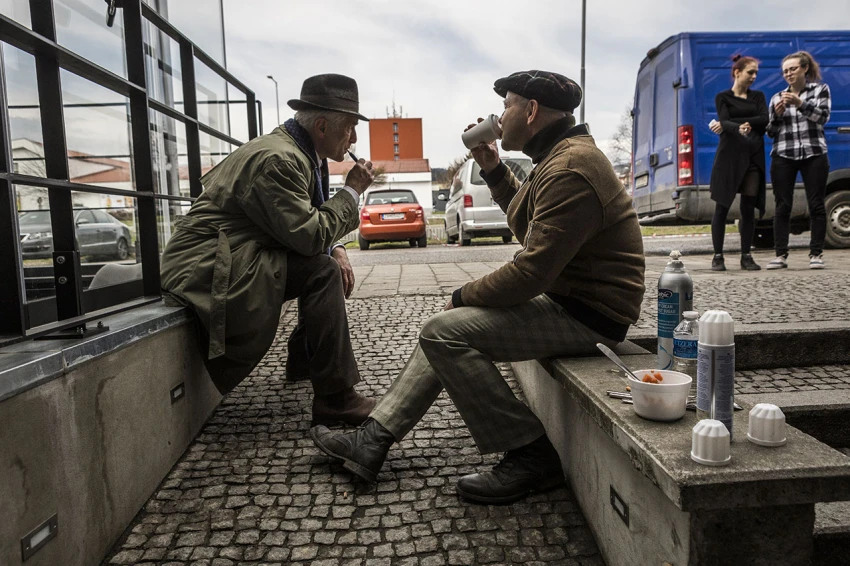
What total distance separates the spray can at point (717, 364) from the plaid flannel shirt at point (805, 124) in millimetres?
5244

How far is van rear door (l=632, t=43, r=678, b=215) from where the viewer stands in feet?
28.2

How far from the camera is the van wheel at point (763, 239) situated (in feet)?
30.7

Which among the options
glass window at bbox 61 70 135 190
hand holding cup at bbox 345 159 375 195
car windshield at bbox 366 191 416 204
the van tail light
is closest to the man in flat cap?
hand holding cup at bbox 345 159 375 195

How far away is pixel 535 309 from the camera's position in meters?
2.40

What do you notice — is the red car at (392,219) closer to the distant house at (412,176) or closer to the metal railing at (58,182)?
the metal railing at (58,182)

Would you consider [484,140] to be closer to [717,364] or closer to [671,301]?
[671,301]

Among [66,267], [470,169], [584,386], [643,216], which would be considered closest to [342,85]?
[66,267]

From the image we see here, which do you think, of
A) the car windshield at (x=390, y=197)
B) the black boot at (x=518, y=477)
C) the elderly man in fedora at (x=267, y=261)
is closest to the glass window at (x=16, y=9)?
the elderly man in fedora at (x=267, y=261)

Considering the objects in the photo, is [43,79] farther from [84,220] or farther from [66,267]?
[84,220]

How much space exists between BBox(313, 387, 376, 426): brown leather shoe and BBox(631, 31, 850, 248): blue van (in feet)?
21.6

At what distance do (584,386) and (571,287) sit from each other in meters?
0.48

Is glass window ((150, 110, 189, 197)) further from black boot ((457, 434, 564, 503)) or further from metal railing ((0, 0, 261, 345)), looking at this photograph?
black boot ((457, 434, 564, 503))

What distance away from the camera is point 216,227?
2898 mm

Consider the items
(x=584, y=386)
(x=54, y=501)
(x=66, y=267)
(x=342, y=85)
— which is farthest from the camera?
(x=342, y=85)
